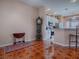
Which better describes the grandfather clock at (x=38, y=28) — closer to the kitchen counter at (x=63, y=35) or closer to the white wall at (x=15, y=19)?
the white wall at (x=15, y=19)

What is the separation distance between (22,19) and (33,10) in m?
1.47

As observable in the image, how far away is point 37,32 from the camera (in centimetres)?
875

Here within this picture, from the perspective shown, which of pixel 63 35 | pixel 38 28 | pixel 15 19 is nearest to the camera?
pixel 63 35

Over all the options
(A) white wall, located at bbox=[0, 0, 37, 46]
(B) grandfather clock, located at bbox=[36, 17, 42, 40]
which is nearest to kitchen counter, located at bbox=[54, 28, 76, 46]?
A: (B) grandfather clock, located at bbox=[36, 17, 42, 40]

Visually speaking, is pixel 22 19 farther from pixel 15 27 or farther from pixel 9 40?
pixel 9 40

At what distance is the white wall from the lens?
626cm

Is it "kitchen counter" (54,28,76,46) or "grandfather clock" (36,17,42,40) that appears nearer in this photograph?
"kitchen counter" (54,28,76,46)

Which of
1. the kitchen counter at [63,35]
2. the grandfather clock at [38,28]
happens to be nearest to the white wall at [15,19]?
the grandfather clock at [38,28]

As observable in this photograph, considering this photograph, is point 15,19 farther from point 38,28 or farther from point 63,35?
point 63,35

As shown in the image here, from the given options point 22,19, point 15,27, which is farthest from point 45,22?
point 15,27

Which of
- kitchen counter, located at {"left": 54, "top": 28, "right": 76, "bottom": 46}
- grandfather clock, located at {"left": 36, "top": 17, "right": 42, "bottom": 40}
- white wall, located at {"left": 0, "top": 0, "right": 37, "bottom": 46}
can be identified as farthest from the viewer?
grandfather clock, located at {"left": 36, "top": 17, "right": 42, "bottom": 40}

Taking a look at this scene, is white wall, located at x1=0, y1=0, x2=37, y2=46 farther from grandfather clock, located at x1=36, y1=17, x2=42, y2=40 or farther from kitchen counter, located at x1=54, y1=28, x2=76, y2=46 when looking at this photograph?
kitchen counter, located at x1=54, y1=28, x2=76, y2=46

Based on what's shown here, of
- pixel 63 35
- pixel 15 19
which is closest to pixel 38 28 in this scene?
pixel 15 19

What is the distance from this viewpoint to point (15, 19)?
7055 millimetres
